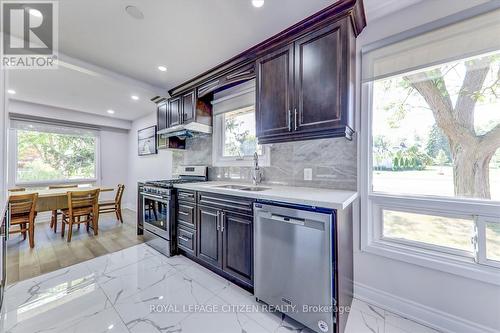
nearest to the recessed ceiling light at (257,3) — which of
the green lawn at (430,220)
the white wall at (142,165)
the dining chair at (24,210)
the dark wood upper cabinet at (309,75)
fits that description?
the dark wood upper cabinet at (309,75)

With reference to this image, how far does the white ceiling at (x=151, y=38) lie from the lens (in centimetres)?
168

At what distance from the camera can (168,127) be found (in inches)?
135

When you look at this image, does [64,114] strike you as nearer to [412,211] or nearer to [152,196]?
[152,196]

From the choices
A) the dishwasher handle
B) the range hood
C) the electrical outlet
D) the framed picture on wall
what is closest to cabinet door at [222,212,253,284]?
the dishwasher handle

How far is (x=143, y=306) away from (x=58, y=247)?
227 centimetres

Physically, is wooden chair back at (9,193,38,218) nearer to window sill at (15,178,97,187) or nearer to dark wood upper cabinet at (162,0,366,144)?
window sill at (15,178,97,187)

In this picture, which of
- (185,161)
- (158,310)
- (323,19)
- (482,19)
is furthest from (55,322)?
(482,19)

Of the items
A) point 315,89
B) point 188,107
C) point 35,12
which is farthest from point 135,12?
point 315,89

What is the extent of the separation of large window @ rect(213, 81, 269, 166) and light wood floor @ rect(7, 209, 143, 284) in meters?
2.05

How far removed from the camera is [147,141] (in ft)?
15.9

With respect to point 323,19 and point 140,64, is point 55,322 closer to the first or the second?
point 140,64

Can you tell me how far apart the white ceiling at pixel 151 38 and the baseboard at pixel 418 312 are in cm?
243
